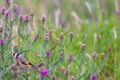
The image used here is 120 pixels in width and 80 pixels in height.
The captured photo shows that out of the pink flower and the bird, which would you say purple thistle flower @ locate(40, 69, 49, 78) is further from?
the bird

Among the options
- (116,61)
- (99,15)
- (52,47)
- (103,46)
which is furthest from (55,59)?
(99,15)

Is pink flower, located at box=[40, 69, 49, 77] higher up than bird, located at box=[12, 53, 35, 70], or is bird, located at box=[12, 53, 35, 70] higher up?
bird, located at box=[12, 53, 35, 70]

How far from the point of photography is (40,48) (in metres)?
2.38

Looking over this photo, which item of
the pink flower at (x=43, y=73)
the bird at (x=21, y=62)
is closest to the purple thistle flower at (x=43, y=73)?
the pink flower at (x=43, y=73)

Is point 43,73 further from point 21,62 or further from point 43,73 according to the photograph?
point 21,62

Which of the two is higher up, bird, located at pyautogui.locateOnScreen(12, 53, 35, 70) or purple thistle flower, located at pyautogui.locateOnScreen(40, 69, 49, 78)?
bird, located at pyautogui.locateOnScreen(12, 53, 35, 70)

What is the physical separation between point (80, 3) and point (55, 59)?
2.97 metres

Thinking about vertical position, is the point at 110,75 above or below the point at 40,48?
below

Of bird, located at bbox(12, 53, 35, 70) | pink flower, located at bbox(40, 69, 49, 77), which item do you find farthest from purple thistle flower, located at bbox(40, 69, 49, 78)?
bird, located at bbox(12, 53, 35, 70)

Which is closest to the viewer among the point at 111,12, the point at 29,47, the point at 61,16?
the point at 29,47

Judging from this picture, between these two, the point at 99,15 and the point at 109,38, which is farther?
the point at 99,15

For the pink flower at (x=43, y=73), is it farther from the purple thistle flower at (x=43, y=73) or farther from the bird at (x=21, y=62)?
the bird at (x=21, y=62)

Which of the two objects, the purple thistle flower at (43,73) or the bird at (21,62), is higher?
the bird at (21,62)

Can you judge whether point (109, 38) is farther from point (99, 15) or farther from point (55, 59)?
point (55, 59)
